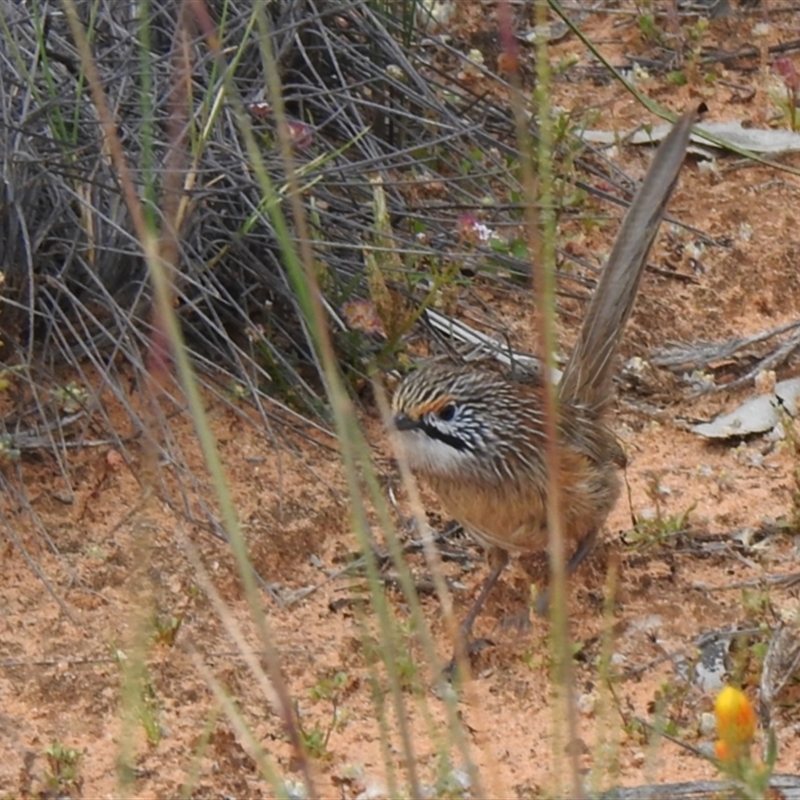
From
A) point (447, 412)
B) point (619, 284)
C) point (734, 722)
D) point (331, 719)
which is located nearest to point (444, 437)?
point (447, 412)

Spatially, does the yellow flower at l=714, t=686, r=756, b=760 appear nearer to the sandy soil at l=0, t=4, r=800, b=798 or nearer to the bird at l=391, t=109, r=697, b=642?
the sandy soil at l=0, t=4, r=800, b=798

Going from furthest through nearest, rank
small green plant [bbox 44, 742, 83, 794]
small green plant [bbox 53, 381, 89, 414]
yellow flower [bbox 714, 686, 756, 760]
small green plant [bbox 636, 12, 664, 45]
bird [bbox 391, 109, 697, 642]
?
1. small green plant [bbox 636, 12, 664, 45]
2. small green plant [bbox 53, 381, 89, 414]
3. bird [bbox 391, 109, 697, 642]
4. small green plant [bbox 44, 742, 83, 794]
5. yellow flower [bbox 714, 686, 756, 760]

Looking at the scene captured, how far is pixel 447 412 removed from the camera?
197 inches

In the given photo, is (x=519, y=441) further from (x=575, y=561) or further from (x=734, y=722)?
(x=734, y=722)

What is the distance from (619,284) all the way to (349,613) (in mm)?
1353

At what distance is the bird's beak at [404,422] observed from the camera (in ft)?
16.0

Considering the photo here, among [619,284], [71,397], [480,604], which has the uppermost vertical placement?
[619,284]

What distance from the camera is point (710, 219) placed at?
7.39m

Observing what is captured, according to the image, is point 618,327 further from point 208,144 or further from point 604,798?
point 604,798

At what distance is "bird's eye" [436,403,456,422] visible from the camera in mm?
4980

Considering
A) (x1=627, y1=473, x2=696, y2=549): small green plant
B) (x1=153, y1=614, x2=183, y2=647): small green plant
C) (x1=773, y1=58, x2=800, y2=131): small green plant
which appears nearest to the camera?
(x1=153, y1=614, x2=183, y2=647): small green plant

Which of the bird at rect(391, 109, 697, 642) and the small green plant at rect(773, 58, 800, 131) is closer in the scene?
the bird at rect(391, 109, 697, 642)

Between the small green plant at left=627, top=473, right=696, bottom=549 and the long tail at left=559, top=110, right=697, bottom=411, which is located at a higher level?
the long tail at left=559, top=110, right=697, bottom=411

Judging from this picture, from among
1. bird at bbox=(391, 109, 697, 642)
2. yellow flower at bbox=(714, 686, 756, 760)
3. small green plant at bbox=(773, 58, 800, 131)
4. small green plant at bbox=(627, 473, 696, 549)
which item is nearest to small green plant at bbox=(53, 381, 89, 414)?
bird at bbox=(391, 109, 697, 642)
